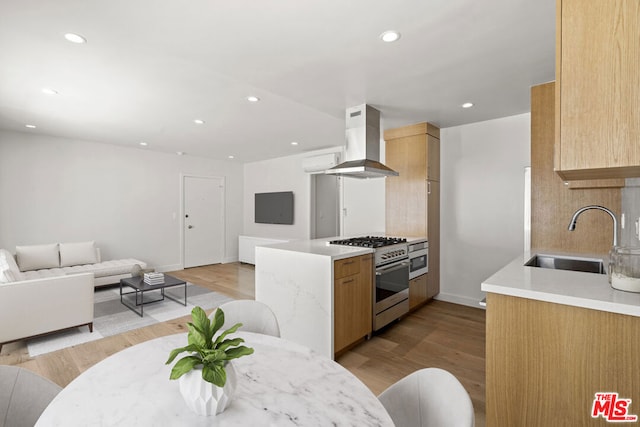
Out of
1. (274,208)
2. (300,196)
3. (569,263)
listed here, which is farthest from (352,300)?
(274,208)

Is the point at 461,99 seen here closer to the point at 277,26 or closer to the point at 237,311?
the point at 277,26

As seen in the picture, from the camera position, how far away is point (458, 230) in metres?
4.02

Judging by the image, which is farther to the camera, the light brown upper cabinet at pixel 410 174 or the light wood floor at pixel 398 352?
the light brown upper cabinet at pixel 410 174

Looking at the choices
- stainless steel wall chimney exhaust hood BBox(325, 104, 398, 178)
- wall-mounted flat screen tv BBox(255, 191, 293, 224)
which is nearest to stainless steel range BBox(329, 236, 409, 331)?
stainless steel wall chimney exhaust hood BBox(325, 104, 398, 178)

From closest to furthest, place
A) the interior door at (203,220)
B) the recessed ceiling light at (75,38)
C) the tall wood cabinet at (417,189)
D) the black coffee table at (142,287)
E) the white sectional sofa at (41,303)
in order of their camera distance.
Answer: the recessed ceiling light at (75,38)
the white sectional sofa at (41,303)
the black coffee table at (142,287)
the tall wood cabinet at (417,189)
the interior door at (203,220)

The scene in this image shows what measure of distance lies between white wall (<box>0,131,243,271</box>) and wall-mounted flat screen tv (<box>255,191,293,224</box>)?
132 centimetres

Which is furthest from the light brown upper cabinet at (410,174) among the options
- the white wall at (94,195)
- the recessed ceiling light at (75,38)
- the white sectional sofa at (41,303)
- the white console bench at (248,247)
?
the white wall at (94,195)

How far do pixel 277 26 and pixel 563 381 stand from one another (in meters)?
2.35

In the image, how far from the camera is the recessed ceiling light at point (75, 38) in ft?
6.57

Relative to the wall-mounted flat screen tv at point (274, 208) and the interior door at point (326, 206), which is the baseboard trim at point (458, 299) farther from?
the wall-mounted flat screen tv at point (274, 208)

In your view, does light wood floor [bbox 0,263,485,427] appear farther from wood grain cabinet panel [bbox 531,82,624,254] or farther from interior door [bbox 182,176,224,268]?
interior door [bbox 182,176,224,268]

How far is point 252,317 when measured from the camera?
5.22 feet

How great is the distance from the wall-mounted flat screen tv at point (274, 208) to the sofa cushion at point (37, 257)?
3.60 metres

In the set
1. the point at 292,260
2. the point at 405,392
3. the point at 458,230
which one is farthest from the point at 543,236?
the point at 405,392
